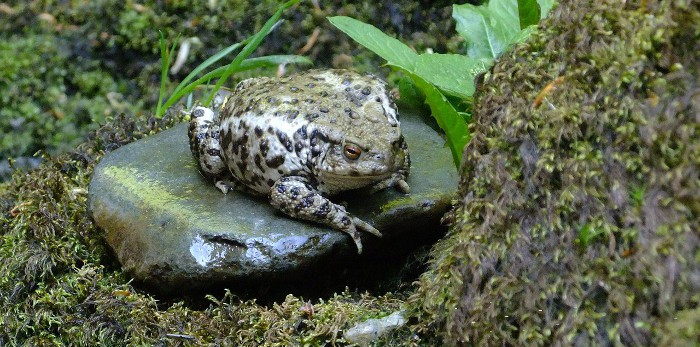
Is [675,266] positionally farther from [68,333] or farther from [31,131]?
[31,131]

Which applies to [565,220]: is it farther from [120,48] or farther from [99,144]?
[120,48]

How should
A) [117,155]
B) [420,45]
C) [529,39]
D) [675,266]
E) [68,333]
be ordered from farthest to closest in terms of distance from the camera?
1. [420,45]
2. [117,155]
3. [68,333]
4. [529,39]
5. [675,266]

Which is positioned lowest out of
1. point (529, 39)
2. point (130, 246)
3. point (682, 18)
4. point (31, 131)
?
point (31, 131)

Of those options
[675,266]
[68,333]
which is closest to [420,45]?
[68,333]

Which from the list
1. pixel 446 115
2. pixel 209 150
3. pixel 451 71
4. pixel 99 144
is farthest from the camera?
pixel 99 144

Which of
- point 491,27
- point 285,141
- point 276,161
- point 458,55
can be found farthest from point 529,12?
point 276,161
